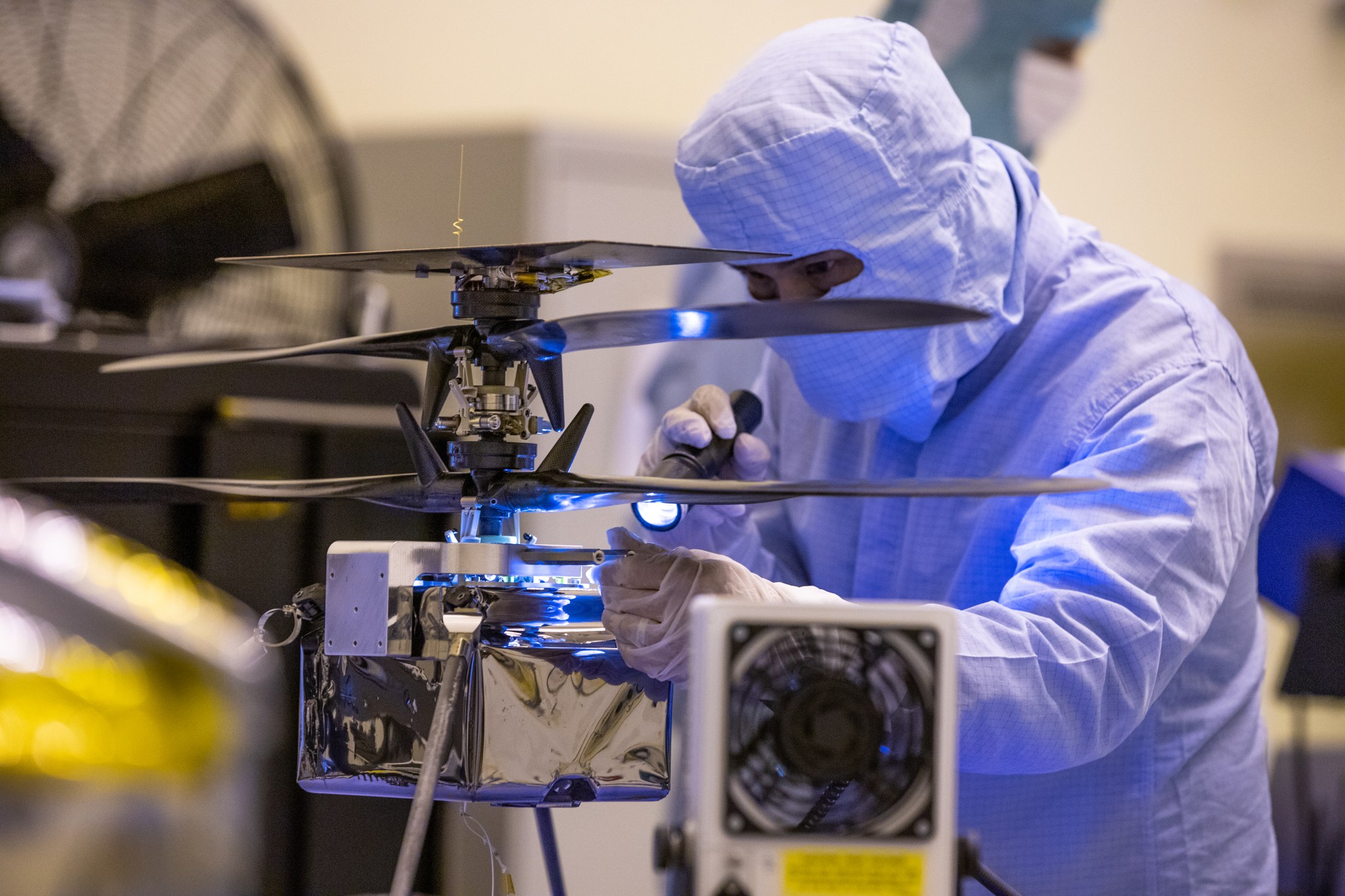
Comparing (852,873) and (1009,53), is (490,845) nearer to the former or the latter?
(852,873)

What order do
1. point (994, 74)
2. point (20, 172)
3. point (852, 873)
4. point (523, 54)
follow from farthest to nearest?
1. point (523, 54)
2. point (994, 74)
3. point (20, 172)
4. point (852, 873)

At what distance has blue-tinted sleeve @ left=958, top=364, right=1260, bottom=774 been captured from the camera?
0.86m

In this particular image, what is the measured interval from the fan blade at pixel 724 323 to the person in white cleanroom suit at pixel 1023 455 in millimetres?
147

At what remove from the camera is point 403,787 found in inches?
32.1

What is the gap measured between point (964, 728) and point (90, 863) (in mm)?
606

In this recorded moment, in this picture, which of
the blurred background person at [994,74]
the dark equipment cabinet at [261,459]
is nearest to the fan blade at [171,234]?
the dark equipment cabinet at [261,459]

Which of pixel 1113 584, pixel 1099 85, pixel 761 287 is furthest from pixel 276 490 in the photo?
pixel 1099 85

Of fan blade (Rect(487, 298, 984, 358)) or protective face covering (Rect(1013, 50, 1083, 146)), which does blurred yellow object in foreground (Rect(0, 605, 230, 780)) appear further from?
protective face covering (Rect(1013, 50, 1083, 146))

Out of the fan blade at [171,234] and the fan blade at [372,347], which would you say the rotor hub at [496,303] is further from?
the fan blade at [171,234]

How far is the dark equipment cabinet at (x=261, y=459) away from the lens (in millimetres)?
1541

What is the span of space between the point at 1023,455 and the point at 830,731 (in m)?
0.56

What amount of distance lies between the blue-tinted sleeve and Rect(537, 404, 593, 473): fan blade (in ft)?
0.94

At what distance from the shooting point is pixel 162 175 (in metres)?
1.67

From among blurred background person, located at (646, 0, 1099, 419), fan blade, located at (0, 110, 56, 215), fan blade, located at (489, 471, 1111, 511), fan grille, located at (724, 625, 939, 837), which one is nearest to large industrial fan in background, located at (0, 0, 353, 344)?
fan blade, located at (0, 110, 56, 215)
